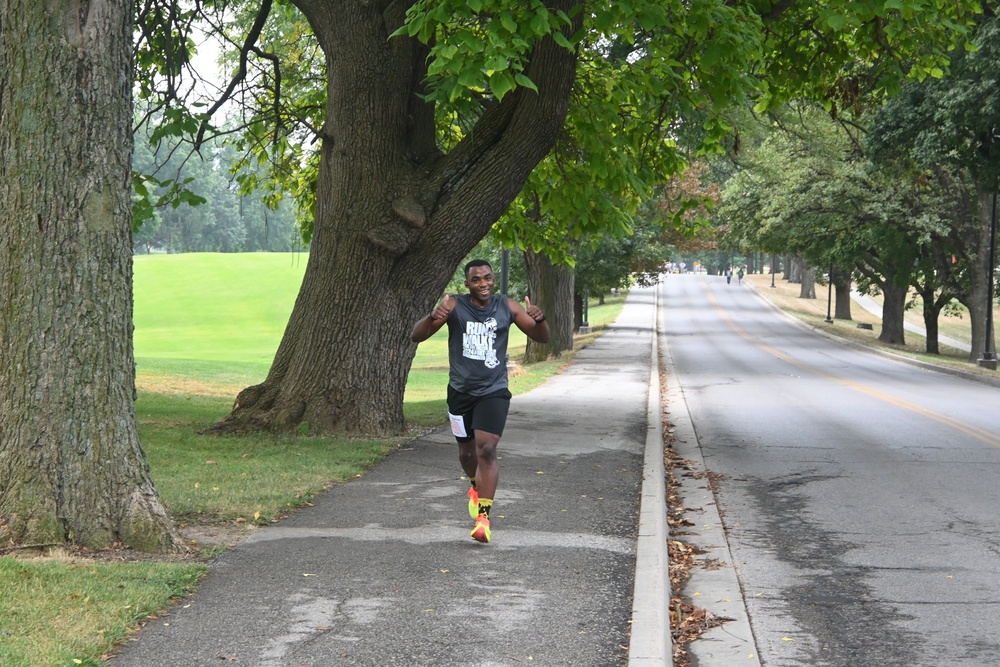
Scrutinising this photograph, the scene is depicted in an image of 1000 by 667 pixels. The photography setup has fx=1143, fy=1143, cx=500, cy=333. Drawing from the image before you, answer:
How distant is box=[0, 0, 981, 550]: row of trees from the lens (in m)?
6.34

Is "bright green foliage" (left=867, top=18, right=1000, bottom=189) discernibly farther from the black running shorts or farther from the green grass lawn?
the black running shorts

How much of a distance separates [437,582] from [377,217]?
6.81 m

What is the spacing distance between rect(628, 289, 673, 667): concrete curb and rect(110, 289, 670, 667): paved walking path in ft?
0.05

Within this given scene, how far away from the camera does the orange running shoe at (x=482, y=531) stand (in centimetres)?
713

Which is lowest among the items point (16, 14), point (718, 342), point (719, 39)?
point (718, 342)

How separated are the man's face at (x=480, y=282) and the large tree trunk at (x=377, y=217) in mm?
5073

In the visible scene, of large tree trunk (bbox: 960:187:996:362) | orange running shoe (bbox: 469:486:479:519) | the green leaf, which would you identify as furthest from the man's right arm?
large tree trunk (bbox: 960:187:996:362)

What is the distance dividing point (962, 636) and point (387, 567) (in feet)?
9.98

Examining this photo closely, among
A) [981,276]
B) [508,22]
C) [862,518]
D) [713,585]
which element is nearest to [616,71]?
[508,22]

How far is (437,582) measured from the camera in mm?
6121

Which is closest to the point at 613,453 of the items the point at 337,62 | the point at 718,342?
→ the point at 337,62

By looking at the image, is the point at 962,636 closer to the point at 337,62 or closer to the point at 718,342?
the point at 337,62

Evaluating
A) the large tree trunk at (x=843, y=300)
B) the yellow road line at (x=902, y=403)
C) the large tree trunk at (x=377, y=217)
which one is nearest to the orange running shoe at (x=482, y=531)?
the large tree trunk at (x=377, y=217)

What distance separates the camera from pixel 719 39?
36.6 ft
